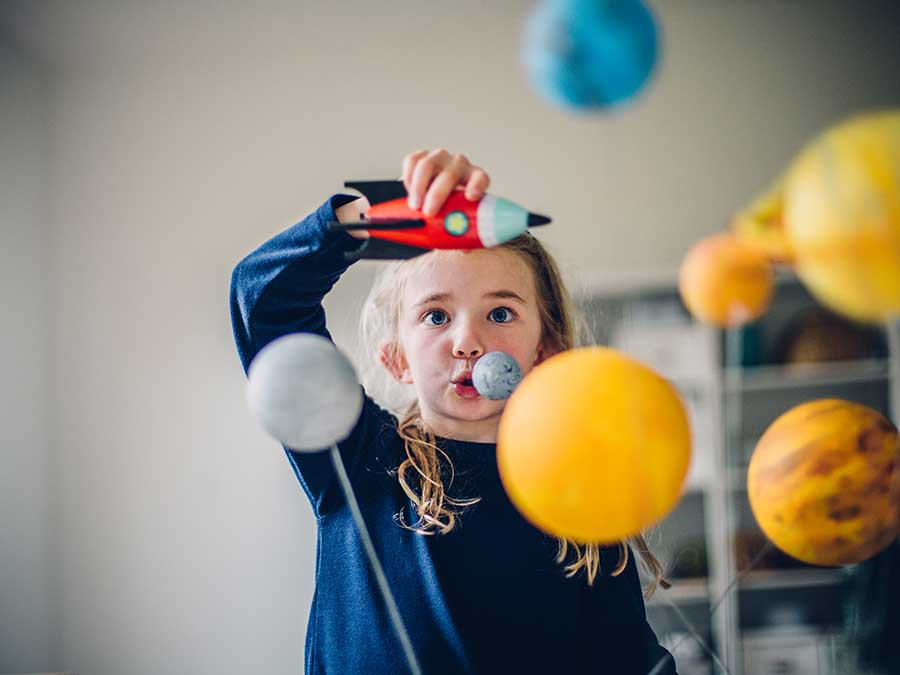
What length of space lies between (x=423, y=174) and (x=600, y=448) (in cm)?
24

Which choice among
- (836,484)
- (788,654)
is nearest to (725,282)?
(836,484)

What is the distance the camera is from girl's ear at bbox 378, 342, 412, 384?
37.0 inches

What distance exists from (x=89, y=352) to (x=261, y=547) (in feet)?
2.72

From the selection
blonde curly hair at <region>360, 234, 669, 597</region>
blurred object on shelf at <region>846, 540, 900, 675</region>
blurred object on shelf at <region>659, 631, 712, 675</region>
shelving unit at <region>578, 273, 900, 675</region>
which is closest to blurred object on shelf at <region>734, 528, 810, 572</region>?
shelving unit at <region>578, 273, 900, 675</region>

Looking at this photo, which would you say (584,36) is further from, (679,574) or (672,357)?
(679,574)

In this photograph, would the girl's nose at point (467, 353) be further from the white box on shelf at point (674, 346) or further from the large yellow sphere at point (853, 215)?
the white box on shelf at point (674, 346)

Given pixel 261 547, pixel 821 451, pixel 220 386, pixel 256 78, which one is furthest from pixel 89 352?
pixel 821 451

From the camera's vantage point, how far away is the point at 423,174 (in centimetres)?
55

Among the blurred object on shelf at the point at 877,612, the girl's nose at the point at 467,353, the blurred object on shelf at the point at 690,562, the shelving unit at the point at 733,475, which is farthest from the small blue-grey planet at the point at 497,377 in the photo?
the blurred object on shelf at the point at 690,562

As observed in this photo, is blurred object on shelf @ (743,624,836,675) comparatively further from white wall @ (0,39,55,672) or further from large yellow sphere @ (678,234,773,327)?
white wall @ (0,39,55,672)

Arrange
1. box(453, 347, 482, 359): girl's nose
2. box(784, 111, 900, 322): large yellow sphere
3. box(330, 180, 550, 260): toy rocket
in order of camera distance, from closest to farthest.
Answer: box(784, 111, 900, 322): large yellow sphere → box(330, 180, 550, 260): toy rocket → box(453, 347, 482, 359): girl's nose

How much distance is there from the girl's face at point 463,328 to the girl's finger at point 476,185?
0.25 m

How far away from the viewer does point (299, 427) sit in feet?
1.61

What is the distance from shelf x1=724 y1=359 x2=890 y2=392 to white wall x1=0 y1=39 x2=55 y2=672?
208 centimetres
